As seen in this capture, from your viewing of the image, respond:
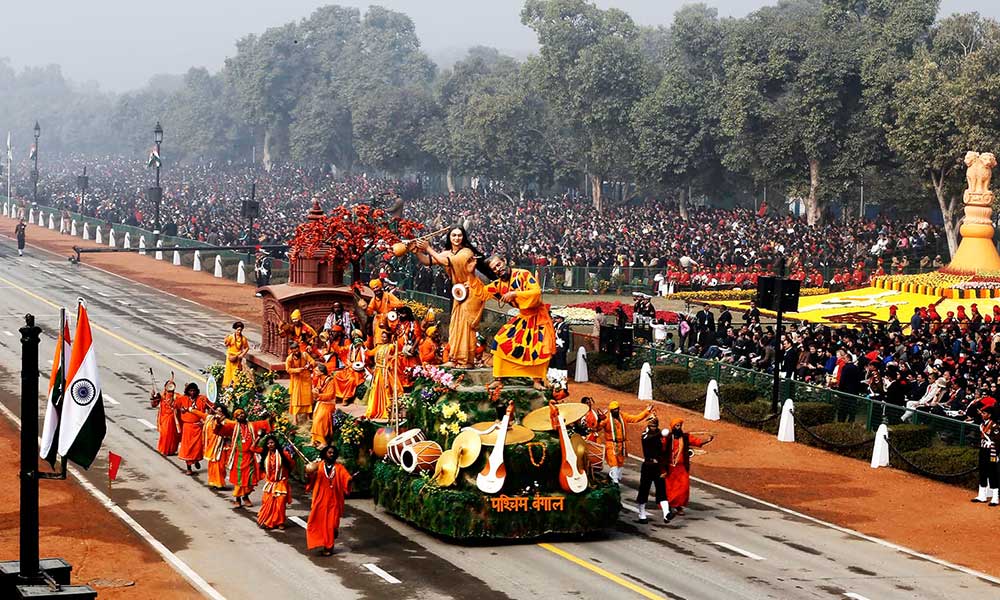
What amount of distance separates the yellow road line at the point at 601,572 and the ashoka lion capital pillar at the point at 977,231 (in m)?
31.7

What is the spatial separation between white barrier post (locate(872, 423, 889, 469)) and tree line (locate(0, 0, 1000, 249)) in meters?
31.9

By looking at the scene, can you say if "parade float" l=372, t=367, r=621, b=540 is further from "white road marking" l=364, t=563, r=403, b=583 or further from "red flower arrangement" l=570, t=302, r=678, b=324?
"red flower arrangement" l=570, t=302, r=678, b=324

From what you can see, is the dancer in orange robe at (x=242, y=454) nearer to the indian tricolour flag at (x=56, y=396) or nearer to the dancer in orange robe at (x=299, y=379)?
the dancer in orange robe at (x=299, y=379)

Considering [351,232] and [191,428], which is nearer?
[191,428]

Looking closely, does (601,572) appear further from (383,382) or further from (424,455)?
(383,382)

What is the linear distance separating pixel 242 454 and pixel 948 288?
29833mm

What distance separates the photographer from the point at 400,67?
172 m

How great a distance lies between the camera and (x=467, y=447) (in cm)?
2355

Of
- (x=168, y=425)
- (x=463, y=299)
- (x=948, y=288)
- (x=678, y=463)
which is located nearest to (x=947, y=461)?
(x=678, y=463)

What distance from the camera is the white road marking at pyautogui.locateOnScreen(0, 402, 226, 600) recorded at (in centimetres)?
2112

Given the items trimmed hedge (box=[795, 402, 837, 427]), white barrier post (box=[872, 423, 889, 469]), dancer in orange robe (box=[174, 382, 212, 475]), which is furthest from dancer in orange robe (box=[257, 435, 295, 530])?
trimmed hedge (box=[795, 402, 837, 427])

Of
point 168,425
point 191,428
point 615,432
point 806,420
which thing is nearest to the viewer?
point 615,432

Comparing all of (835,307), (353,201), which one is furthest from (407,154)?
(835,307)

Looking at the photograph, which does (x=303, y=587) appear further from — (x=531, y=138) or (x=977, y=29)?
(x=531, y=138)
